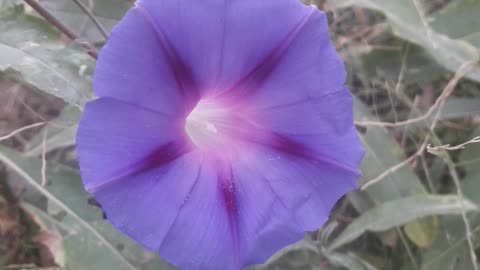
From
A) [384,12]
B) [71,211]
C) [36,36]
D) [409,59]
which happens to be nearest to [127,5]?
[36,36]

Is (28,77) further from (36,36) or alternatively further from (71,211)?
(71,211)

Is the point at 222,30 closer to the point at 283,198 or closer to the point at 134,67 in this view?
the point at 134,67

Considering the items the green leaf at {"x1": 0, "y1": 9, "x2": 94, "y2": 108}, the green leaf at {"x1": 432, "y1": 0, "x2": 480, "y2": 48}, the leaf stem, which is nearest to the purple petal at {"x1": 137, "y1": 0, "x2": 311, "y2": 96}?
the green leaf at {"x1": 0, "y1": 9, "x2": 94, "y2": 108}

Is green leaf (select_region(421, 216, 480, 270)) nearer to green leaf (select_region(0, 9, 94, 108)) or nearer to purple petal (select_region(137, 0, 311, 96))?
purple petal (select_region(137, 0, 311, 96))

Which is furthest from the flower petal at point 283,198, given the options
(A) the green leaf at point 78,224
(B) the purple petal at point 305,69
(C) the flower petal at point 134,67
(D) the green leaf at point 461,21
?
(D) the green leaf at point 461,21

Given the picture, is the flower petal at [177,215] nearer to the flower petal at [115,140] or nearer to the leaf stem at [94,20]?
the flower petal at [115,140]

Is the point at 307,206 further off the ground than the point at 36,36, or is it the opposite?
the point at 36,36

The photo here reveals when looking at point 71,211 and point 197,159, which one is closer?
point 197,159
